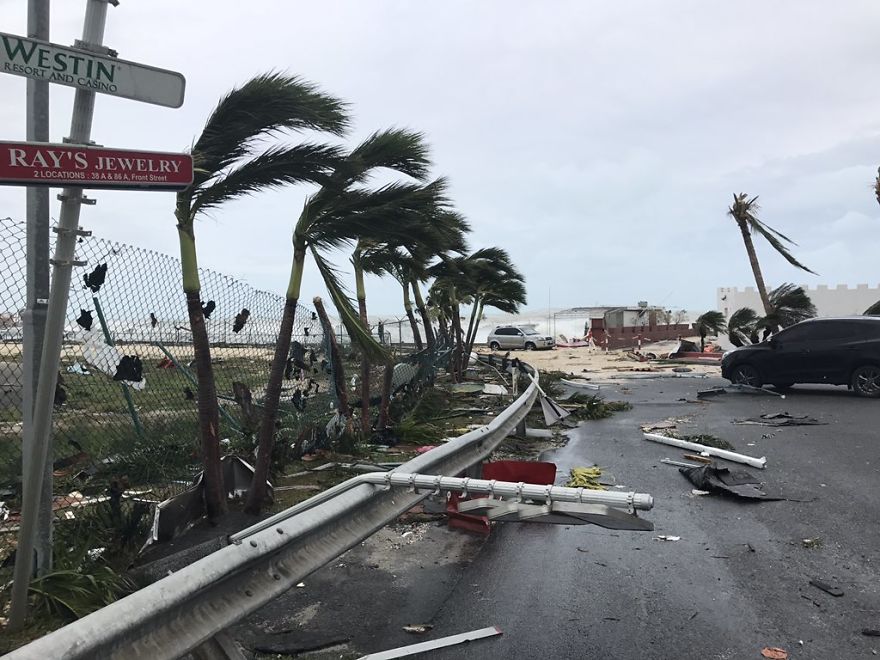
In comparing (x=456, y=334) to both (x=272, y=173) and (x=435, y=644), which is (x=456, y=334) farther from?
(x=435, y=644)

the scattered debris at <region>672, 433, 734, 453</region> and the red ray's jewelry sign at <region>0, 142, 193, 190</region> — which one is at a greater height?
the red ray's jewelry sign at <region>0, 142, 193, 190</region>

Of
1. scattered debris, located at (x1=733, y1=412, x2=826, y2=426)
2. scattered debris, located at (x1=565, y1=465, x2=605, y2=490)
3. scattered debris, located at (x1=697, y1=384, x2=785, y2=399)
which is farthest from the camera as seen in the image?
scattered debris, located at (x1=697, y1=384, x2=785, y2=399)

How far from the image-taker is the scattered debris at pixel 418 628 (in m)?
3.92

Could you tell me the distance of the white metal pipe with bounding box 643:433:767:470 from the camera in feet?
27.3

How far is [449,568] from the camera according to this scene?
5012 mm

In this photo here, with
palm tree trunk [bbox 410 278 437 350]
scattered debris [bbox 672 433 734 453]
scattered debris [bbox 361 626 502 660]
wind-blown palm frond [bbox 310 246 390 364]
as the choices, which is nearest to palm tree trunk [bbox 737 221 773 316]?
palm tree trunk [bbox 410 278 437 350]

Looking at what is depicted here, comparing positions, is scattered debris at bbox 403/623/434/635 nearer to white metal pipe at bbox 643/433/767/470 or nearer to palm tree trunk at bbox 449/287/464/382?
white metal pipe at bbox 643/433/767/470

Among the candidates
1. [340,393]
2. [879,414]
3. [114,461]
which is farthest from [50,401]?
[879,414]

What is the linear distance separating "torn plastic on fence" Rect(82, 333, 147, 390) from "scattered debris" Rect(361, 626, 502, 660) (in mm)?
4196

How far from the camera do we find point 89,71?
339 cm

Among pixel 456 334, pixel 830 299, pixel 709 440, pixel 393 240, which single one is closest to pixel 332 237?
pixel 393 240

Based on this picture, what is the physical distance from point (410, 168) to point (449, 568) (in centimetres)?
720

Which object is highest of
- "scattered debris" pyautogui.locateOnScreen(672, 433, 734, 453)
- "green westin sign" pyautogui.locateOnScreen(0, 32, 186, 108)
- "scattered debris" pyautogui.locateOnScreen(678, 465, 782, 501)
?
"green westin sign" pyautogui.locateOnScreen(0, 32, 186, 108)

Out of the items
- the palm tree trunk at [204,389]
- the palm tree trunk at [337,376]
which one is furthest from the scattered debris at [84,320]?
the palm tree trunk at [337,376]
